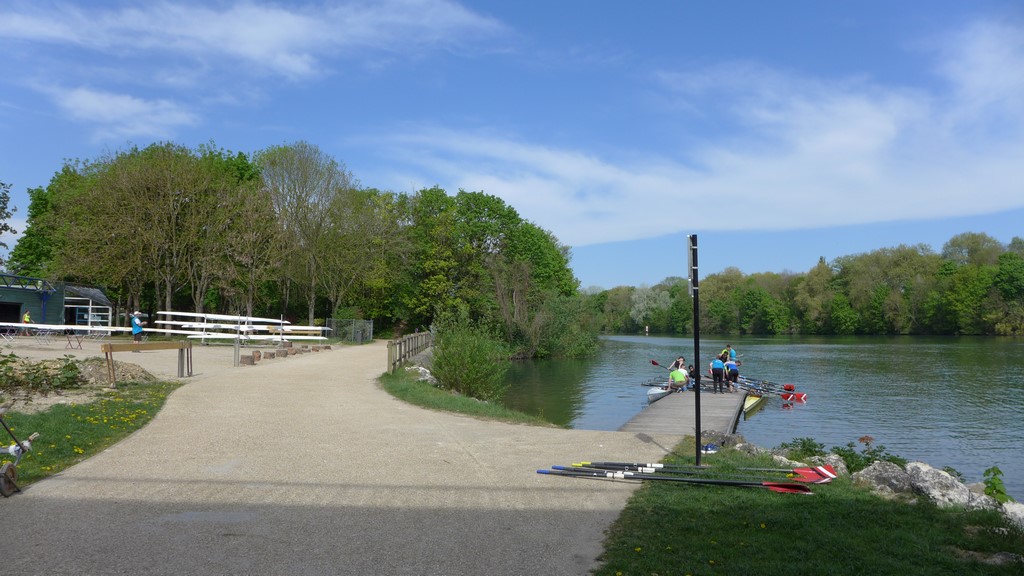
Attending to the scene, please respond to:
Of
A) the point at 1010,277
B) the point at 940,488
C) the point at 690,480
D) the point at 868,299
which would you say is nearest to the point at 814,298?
the point at 868,299

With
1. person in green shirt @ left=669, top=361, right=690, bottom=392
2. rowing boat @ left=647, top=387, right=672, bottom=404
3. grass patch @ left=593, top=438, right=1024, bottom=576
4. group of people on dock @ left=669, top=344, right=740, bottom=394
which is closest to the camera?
grass patch @ left=593, top=438, right=1024, bottom=576

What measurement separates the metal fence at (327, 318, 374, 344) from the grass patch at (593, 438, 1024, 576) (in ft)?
117

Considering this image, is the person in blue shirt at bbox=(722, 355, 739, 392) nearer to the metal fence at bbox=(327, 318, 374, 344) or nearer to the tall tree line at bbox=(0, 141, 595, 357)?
the tall tree line at bbox=(0, 141, 595, 357)

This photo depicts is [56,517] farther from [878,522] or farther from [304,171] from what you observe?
[304,171]

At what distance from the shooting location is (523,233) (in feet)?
187

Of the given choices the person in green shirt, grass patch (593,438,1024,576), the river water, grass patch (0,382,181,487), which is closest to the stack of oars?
grass patch (593,438,1024,576)

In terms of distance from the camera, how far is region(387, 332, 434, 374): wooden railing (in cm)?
2134

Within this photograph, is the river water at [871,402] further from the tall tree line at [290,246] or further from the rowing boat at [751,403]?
the tall tree line at [290,246]

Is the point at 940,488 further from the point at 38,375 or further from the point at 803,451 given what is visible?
the point at 38,375

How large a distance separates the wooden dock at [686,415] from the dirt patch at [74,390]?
35.1 feet

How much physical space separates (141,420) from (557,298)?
136 feet

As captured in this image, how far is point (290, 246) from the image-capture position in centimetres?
4472

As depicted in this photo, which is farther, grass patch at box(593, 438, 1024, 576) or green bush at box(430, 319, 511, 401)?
green bush at box(430, 319, 511, 401)

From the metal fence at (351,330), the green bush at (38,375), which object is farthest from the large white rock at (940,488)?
the metal fence at (351,330)
